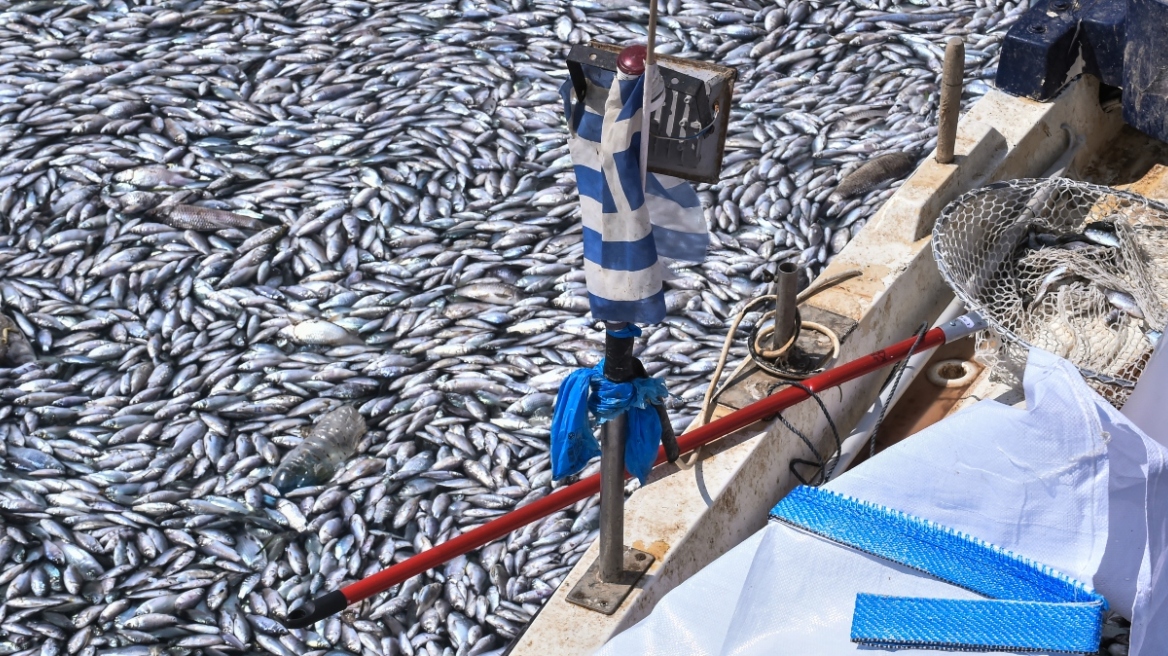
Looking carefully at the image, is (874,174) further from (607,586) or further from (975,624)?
(975,624)

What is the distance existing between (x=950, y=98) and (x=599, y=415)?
8.89 ft

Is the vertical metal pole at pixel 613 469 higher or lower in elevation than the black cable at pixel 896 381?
higher

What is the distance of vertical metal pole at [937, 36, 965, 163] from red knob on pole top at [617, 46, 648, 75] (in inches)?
103

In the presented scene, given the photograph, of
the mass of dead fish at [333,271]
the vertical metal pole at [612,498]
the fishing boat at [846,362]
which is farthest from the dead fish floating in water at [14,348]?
the vertical metal pole at [612,498]

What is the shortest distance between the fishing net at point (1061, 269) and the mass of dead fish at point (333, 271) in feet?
3.16

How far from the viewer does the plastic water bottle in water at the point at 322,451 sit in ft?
15.1

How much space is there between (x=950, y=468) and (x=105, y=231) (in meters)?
4.58

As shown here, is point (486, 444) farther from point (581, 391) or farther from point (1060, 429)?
point (1060, 429)

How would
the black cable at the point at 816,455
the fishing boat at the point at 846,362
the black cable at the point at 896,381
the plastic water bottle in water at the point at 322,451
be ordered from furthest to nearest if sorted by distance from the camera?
the plastic water bottle in water at the point at 322,451 < the black cable at the point at 896,381 < the black cable at the point at 816,455 < the fishing boat at the point at 846,362

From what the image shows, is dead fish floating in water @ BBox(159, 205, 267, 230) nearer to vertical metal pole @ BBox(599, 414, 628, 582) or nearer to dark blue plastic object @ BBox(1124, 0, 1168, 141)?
vertical metal pole @ BBox(599, 414, 628, 582)

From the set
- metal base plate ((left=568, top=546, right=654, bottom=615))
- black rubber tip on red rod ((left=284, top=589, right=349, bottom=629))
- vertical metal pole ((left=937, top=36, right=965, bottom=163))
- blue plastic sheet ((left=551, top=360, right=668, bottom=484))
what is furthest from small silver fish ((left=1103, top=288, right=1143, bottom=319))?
black rubber tip on red rod ((left=284, top=589, right=349, bottom=629))

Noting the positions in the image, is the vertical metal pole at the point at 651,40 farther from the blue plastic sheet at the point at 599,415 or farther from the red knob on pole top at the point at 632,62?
the blue plastic sheet at the point at 599,415

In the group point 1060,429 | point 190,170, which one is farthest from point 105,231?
point 1060,429

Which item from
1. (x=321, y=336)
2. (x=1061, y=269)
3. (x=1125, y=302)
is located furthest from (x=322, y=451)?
(x=1125, y=302)
